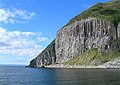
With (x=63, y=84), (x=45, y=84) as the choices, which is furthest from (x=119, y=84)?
(x=45, y=84)

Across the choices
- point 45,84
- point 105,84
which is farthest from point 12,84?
point 105,84

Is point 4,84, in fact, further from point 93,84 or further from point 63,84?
point 93,84

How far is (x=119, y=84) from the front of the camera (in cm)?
10862

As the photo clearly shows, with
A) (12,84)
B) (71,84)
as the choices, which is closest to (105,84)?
(71,84)

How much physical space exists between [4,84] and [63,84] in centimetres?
2898

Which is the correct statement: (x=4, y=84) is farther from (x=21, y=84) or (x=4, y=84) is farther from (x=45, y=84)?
(x=45, y=84)

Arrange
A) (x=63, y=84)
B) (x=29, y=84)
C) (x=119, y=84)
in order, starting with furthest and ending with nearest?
(x=29, y=84), (x=63, y=84), (x=119, y=84)

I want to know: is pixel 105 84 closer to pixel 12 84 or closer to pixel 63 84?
pixel 63 84

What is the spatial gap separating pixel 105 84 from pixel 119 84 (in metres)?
5.55

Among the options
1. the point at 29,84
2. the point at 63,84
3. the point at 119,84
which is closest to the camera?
the point at 119,84

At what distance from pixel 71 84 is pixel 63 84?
357 centimetres

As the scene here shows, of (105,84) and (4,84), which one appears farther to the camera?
(4,84)

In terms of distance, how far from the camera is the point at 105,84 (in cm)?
11006

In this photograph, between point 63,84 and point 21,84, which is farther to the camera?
point 21,84
